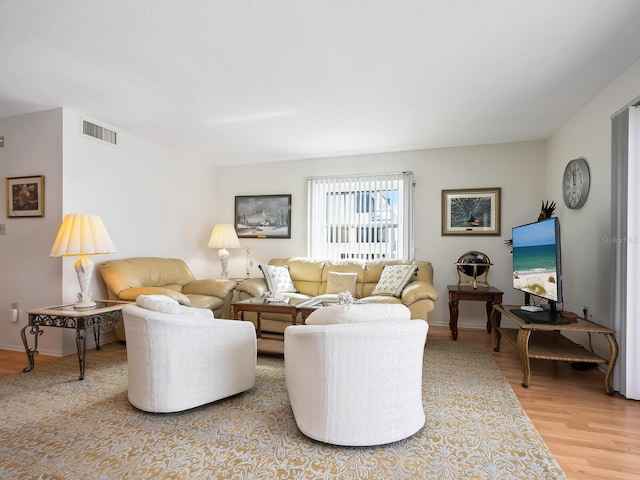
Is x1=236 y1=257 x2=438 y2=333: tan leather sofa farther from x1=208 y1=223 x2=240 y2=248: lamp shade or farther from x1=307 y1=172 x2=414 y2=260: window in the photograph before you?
x1=208 y1=223 x2=240 y2=248: lamp shade

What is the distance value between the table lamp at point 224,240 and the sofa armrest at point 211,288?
798 millimetres

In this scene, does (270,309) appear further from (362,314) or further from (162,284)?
(362,314)

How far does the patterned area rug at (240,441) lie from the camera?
1.71 metres

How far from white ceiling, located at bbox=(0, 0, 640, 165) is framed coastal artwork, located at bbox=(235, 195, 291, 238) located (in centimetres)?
171

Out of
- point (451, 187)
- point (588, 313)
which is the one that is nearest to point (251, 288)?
point (451, 187)

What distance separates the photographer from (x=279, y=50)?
8.10ft

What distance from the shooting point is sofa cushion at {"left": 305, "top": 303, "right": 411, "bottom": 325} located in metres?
1.94

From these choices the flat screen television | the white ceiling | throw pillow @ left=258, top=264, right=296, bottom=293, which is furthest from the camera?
throw pillow @ left=258, top=264, right=296, bottom=293

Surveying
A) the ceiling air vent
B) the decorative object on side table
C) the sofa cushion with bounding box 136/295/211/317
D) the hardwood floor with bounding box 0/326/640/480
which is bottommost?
the hardwood floor with bounding box 0/326/640/480

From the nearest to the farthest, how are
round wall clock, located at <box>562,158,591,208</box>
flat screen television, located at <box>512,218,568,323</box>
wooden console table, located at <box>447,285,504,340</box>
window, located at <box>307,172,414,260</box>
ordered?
flat screen television, located at <box>512,218,568,323</box>
round wall clock, located at <box>562,158,591,208</box>
wooden console table, located at <box>447,285,504,340</box>
window, located at <box>307,172,414,260</box>


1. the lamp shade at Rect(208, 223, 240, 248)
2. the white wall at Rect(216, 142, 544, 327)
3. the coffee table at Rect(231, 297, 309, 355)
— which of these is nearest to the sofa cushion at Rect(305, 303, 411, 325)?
the coffee table at Rect(231, 297, 309, 355)

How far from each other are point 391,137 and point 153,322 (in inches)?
138

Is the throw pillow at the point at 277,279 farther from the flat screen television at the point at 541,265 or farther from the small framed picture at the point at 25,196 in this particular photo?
the flat screen television at the point at 541,265

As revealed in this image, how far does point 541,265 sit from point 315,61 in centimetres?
248
